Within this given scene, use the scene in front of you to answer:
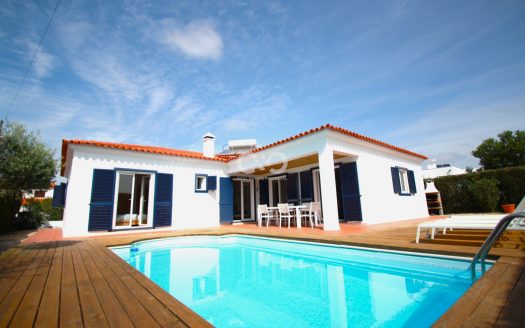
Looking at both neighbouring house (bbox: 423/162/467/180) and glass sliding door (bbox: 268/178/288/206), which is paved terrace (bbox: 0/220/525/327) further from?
neighbouring house (bbox: 423/162/467/180)

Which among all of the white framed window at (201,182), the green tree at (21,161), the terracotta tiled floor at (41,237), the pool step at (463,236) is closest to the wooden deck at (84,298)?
the terracotta tiled floor at (41,237)

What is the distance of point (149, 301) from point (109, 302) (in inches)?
13.6

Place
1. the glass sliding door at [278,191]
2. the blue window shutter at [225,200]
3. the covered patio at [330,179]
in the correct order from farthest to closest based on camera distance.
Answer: the glass sliding door at [278,191], the blue window shutter at [225,200], the covered patio at [330,179]

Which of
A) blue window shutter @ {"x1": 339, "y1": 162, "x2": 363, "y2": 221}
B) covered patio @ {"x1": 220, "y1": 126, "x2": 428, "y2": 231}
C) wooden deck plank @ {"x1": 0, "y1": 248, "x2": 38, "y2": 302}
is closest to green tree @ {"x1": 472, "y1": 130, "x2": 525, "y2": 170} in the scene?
covered patio @ {"x1": 220, "y1": 126, "x2": 428, "y2": 231}

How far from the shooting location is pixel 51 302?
6.57 ft

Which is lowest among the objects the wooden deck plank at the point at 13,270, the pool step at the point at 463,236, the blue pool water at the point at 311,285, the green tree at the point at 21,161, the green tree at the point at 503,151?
the blue pool water at the point at 311,285

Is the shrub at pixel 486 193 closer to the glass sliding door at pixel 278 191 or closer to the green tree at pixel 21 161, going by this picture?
the glass sliding door at pixel 278 191

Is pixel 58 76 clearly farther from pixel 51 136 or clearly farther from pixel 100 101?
pixel 51 136

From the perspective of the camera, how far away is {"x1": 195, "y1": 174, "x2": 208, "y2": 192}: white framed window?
1023cm

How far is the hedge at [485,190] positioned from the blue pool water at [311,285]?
10.5 metres

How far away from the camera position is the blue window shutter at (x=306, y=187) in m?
9.91

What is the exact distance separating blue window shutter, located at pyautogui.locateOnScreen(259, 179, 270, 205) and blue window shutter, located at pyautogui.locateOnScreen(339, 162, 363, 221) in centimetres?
445

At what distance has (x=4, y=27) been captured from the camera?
17.8 ft

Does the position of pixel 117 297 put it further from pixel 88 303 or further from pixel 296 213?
pixel 296 213
